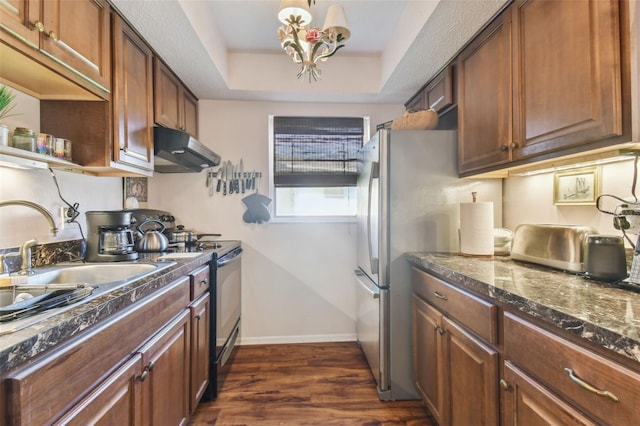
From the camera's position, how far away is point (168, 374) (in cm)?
134

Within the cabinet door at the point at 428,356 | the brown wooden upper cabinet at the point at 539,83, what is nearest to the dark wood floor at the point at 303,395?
the cabinet door at the point at 428,356

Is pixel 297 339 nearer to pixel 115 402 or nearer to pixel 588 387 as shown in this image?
pixel 115 402

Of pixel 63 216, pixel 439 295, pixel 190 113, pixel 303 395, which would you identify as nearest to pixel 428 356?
pixel 439 295

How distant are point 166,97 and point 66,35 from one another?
0.92 meters

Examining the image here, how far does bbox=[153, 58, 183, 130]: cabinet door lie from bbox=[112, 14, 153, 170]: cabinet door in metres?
0.08

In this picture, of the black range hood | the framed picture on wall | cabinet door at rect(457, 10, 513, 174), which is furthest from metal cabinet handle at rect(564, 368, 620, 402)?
the framed picture on wall

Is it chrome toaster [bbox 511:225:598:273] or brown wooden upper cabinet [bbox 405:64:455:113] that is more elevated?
brown wooden upper cabinet [bbox 405:64:455:113]

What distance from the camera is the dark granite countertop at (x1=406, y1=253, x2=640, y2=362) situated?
2.30 feet

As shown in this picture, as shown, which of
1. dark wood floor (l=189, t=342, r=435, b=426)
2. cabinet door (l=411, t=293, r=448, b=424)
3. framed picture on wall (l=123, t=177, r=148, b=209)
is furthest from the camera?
framed picture on wall (l=123, t=177, r=148, b=209)

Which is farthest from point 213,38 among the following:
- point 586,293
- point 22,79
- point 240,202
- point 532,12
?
point 586,293

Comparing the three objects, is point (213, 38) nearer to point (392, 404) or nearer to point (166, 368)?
point (166, 368)

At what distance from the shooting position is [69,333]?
760mm

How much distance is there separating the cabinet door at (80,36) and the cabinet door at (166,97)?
1.57ft

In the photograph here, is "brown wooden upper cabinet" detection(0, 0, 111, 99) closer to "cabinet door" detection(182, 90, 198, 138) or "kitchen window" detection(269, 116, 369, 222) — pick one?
"cabinet door" detection(182, 90, 198, 138)
